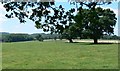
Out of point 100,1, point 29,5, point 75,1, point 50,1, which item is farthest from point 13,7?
point 100,1

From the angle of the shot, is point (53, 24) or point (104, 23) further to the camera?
point (104, 23)

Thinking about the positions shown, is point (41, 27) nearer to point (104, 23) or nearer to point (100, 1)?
point (100, 1)

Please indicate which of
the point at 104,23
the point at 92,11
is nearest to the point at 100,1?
the point at 92,11

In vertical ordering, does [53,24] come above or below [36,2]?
below

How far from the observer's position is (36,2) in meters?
6.91

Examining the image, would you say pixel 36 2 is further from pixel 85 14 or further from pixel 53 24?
pixel 85 14

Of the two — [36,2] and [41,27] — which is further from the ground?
[36,2]

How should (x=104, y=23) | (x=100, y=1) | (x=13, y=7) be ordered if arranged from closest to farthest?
(x=100, y=1), (x=13, y=7), (x=104, y=23)

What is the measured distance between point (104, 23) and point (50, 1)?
89.5 metres

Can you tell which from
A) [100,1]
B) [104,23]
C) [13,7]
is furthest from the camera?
[104,23]

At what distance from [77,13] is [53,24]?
1.79 ft

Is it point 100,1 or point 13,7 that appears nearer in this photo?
point 100,1

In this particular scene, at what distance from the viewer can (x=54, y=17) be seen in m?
6.91

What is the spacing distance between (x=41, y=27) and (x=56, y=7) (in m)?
0.53
